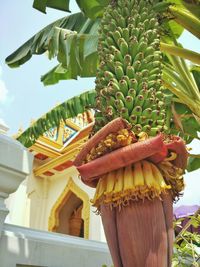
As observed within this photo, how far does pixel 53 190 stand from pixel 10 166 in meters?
5.27

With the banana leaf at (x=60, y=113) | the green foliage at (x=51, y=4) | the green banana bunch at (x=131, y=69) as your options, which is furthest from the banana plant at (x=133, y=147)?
the banana leaf at (x=60, y=113)

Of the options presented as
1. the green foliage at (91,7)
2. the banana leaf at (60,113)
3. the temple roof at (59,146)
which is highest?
the temple roof at (59,146)

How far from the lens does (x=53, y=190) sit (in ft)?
19.9

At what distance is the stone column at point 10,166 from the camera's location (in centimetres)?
94

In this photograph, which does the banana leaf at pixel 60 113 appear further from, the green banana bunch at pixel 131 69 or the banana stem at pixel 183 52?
the green banana bunch at pixel 131 69

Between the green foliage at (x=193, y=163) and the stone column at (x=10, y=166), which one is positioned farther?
the green foliage at (x=193, y=163)

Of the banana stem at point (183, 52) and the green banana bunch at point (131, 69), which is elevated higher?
the banana stem at point (183, 52)

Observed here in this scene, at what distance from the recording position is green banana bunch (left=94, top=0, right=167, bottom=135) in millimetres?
688

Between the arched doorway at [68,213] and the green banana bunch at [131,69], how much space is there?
465cm

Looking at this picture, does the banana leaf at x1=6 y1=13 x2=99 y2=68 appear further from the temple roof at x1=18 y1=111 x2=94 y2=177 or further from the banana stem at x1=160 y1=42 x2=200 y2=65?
the temple roof at x1=18 y1=111 x2=94 y2=177

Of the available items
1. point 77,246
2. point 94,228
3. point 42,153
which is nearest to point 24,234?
point 77,246

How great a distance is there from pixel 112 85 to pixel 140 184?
0.25m

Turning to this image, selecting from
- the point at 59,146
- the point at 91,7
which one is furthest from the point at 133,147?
the point at 59,146

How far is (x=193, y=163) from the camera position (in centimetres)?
269
